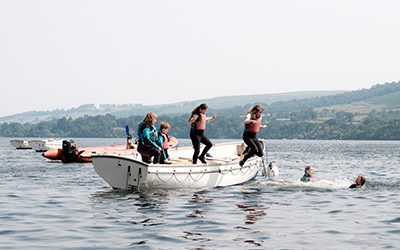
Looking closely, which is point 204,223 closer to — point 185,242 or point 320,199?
point 185,242

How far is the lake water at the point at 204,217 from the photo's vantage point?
14398mm

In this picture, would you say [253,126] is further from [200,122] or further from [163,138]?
[163,138]

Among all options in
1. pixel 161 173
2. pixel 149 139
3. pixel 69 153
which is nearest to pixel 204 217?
pixel 161 173

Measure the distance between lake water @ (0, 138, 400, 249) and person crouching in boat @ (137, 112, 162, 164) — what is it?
148 cm

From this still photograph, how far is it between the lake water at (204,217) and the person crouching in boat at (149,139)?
4.85 feet

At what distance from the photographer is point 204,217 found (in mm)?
18141

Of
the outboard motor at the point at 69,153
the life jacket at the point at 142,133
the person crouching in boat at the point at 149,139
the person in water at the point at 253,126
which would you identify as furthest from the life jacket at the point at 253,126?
the outboard motor at the point at 69,153

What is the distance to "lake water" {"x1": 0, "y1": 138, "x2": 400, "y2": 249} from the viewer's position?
14.4m

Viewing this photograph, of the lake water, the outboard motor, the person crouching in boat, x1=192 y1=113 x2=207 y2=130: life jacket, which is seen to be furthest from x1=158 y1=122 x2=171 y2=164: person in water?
the outboard motor

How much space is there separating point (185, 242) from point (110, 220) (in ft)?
11.7

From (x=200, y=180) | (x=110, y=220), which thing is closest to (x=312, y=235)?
(x=110, y=220)

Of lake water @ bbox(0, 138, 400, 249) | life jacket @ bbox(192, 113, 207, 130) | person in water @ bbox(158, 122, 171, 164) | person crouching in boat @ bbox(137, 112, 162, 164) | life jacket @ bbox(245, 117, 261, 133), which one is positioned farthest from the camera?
life jacket @ bbox(245, 117, 261, 133)

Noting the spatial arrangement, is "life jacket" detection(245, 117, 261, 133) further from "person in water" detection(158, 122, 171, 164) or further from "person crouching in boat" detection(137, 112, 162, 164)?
"person crouching in boat" detection(137, 112, 162, 164)

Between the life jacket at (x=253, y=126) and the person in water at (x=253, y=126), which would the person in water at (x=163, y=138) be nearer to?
the person in water at (x=253, y=126)
